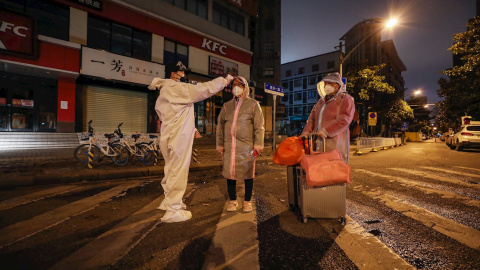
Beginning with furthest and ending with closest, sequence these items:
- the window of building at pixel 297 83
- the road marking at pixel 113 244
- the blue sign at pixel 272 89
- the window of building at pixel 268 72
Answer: the window of building at pixel 297 83 → the window of building at pixel 268 72 → the blue sign at pixel 272 89 → the road marking at pixel 113 244

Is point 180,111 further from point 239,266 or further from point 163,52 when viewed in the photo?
point 163,52

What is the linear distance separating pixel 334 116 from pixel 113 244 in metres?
3.03

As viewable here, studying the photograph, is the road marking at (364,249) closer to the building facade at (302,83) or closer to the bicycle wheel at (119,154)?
the bicycle wheel at (119,154)

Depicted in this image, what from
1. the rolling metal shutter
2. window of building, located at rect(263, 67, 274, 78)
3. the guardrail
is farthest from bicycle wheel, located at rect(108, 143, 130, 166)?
window of building, located at rect(263, 67, 274, 78)

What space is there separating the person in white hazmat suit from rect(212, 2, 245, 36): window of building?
67.4 feet

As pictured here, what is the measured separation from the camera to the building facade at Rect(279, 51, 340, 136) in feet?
145

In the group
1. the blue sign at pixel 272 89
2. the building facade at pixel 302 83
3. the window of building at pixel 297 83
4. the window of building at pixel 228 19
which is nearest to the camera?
the blue sign at pixel 272 89

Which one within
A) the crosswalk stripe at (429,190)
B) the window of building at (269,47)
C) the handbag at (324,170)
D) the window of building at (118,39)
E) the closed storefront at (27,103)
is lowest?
the crosswalk stripe at (429,190)

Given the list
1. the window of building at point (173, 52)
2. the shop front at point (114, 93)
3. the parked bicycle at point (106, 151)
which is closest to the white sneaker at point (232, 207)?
the parked bicycle at point (106, 151)

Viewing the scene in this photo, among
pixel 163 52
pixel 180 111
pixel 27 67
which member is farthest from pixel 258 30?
pixel 180 111

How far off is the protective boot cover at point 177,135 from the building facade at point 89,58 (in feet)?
42.4

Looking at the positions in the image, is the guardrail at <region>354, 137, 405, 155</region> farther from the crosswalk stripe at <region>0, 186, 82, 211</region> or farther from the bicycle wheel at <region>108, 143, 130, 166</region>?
the crosswalk stripe at <region>0, 186, 82, 211</region>

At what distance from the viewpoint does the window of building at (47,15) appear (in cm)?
1234

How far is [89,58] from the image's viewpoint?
44.4 feet
